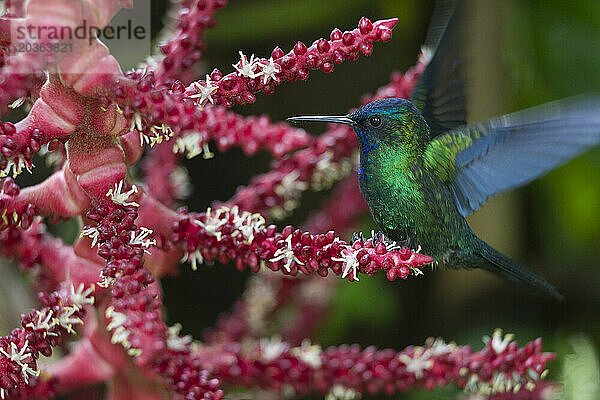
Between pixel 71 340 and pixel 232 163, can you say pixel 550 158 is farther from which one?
pixel 232 163

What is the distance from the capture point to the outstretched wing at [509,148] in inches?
24.4

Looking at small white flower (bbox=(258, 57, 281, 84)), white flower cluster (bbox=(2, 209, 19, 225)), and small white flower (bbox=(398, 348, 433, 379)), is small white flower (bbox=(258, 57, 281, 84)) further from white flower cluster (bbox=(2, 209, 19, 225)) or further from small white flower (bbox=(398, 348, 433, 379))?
small white flower (bbox=(398, 348, 433, 379))

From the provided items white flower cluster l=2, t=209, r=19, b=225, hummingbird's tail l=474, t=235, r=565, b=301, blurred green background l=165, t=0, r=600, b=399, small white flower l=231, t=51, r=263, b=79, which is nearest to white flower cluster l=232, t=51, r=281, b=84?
small white flower l=231, t=51, r=263, b=79

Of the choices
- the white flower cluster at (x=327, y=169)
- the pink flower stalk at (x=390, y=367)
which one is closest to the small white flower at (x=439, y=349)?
the pink flower stalk at (x=390, y=367)

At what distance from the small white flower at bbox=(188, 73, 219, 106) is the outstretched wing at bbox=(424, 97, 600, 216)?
0.26 metres

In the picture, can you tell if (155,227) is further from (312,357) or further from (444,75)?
(444,75)

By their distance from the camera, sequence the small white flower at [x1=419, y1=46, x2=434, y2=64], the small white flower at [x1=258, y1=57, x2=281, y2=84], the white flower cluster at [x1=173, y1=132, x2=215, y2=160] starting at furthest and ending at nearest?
1. the small white flower at [x1=419, y1=46, x2=434, y2=64]
2. the white flower cluster at [x1=173, y1=132, x2=215, y2=160]
3. the small white flower at [x1=258, y1=57, x2=281, y2=84]

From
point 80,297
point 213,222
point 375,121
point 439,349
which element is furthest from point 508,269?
point 80,297

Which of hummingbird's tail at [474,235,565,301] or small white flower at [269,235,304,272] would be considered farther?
hummingbird's tail at [474,235,565,301]

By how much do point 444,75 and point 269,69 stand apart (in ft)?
0.96

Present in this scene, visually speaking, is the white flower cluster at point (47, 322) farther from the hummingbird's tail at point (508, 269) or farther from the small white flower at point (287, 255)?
the hummingbird's tail at point (508, 269)

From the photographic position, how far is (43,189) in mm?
610

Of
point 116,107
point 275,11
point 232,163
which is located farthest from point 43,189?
point 232,163

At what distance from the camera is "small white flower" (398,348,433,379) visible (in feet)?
2.41
